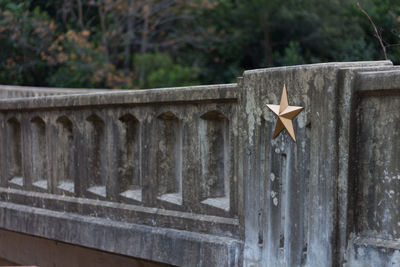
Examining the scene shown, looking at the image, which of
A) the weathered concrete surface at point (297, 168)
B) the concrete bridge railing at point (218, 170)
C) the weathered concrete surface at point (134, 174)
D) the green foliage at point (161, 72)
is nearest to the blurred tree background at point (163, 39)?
the green foliage at point (161, 72)

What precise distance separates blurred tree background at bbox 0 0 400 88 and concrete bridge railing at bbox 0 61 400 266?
10633 millimetres

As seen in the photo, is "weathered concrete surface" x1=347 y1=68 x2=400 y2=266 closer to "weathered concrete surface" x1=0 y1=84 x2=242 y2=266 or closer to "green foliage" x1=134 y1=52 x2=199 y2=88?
"weathered concrete surface" x1=0 y1=84 x2=242 y2=266

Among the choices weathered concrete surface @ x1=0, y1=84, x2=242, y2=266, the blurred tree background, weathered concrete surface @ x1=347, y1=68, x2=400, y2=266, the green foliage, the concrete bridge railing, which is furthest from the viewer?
the blurred tree background

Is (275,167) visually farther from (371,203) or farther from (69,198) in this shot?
(69,198)

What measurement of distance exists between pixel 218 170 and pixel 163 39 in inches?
733

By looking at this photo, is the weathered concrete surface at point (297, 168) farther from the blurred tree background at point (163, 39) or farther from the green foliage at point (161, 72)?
the green foliage at point (161, 72)

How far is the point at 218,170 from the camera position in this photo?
4215mm

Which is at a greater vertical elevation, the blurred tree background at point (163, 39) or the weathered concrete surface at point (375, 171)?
the blurred tree background at point (163, 39)

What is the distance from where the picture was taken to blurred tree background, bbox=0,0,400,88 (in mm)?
18797

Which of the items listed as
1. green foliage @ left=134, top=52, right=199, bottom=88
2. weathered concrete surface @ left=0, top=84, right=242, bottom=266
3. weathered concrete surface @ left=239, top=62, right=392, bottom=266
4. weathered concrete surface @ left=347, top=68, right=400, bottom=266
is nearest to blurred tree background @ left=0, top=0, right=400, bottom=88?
green foliage @ left=134, top=52, right=199, bottom=88

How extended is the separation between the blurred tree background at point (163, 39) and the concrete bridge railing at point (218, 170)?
34.9ft

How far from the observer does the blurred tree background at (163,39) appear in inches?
740

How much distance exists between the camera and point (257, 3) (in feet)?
79.6

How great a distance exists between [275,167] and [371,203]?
0.59 metres
